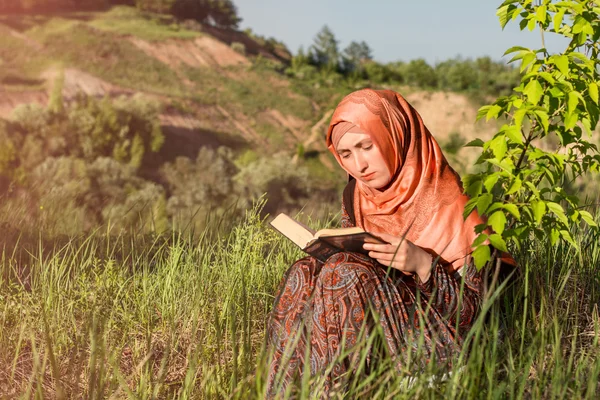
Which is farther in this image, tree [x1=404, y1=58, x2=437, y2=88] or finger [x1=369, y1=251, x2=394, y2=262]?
tree [x1=404, y1=58, x2=437, y2=88]

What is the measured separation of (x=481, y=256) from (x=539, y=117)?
508mm

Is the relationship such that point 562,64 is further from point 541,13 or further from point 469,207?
point 469,207

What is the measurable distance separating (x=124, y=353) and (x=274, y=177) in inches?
674

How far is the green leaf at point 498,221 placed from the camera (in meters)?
2.10

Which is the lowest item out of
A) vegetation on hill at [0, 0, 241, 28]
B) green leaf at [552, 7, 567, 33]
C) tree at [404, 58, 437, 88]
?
green leaf at [552, 7, 567, 33]

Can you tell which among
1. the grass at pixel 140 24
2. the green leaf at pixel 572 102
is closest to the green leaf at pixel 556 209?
the green leaf at pixel 572 102

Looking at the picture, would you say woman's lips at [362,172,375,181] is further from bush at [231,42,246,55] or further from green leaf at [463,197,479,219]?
bush at [231,42,246,55]

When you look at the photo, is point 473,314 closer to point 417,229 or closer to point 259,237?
point 417,229

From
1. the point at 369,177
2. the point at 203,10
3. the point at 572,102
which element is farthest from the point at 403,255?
the point at 203,10

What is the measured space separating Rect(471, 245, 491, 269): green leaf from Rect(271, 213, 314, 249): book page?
519 millimetres

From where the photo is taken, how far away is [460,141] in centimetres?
2141

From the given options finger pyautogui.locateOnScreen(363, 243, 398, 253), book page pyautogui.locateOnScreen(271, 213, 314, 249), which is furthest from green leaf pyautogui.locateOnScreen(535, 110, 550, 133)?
book page pyautogui.locateOnScreen(271, 213, 314, 249)

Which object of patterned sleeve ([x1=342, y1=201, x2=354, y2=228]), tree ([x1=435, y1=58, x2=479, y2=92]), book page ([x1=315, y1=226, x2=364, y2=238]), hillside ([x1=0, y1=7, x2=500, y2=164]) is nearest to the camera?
book page ([x1=315, y1=226, x2=364, y2=238])

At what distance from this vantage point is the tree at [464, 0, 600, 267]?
2158 millimetres
